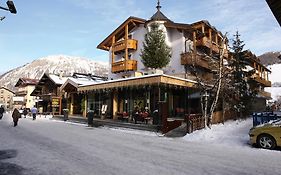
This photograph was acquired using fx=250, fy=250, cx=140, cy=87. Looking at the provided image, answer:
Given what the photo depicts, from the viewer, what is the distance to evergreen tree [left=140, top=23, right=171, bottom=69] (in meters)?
29.5

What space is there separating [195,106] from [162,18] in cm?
1298

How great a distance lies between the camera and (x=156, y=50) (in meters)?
29.5

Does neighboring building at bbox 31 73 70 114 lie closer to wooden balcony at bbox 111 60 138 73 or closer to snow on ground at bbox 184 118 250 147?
wooden balcony at bbox 111 60 138 73

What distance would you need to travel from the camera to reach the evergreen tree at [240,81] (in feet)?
79.2

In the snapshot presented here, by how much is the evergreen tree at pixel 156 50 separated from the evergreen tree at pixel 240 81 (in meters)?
7.53

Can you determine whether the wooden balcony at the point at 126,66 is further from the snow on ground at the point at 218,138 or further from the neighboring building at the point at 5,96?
the neighboring building at the point at 5,96

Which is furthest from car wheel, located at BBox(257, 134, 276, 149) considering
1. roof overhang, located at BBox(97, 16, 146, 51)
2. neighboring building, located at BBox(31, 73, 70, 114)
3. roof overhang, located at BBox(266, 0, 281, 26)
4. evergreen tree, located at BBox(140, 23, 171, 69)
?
neighboring building, located at BBox(31, 73, 70, 114)

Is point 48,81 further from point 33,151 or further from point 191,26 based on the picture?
point 33,151

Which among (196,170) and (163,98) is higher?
(163,98)

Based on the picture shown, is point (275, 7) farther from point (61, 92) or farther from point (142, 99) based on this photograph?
point (61, 92)

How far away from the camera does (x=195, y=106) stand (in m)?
25.1

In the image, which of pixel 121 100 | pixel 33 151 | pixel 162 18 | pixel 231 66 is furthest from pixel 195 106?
pixel 33 151

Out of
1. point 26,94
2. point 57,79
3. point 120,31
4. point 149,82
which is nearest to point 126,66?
point 120,31

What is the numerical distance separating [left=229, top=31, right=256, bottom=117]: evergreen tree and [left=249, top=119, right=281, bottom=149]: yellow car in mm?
12251
